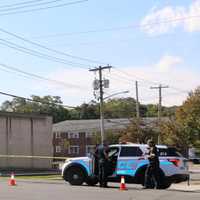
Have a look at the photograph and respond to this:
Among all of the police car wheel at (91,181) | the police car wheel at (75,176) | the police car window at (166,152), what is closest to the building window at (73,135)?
the police car wheel at (75,176)

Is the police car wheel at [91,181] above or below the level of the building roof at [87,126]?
below

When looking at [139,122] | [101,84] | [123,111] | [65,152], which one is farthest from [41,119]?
[123,111]

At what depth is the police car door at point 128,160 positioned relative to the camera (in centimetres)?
2124

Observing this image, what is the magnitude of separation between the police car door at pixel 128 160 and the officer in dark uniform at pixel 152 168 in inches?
42.1

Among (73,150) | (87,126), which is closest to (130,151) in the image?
(73,150)

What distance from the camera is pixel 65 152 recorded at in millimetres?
106125

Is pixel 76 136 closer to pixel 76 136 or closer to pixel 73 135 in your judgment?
pixel 76 136

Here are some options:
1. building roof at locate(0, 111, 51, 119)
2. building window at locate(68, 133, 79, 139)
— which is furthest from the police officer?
building window at locate(68, 133, 79, 139)

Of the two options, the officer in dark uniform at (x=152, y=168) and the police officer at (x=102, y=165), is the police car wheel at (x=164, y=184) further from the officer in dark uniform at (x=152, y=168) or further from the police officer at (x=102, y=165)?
the police officer at (x=102, y=165)

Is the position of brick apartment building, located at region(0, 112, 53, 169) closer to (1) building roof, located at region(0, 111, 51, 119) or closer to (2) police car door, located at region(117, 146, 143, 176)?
(1) building roof, located at region(0, 111, 51, 119)

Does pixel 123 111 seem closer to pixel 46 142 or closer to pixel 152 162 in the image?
pixel 46 142

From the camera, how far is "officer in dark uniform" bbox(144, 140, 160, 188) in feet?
65.3

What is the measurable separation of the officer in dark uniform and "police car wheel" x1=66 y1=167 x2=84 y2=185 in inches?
113

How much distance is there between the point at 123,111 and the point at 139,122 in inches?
2860
